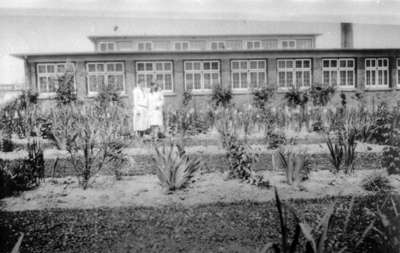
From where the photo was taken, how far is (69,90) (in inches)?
557

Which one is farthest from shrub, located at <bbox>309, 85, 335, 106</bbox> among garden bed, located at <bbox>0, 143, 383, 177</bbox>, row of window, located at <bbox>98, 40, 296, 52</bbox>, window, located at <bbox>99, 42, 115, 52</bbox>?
window, located at <bbox>99, 42, 115, 52</bbox>

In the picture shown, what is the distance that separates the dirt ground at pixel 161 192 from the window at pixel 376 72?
19020 millimetres

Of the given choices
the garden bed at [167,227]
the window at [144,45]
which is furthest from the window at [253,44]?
the garden bed at [167,227]

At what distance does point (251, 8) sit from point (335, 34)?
97.6 ft

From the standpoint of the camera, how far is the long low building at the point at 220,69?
67.1 ft

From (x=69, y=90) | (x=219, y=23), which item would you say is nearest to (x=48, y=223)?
(x=69, y=90)

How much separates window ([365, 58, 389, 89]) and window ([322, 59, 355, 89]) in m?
0.97

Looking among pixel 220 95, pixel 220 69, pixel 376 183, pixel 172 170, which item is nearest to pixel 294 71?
pixel 220 69

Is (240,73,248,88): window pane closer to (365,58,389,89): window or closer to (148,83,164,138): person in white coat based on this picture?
(365,58,389,89): window

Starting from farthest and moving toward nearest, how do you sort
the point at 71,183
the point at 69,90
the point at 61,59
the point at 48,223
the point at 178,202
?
the point at 61,59, the point at 69,90, the point at 71,183, the point at 178,202, the point at 48,223

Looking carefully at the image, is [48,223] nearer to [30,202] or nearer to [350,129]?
[30,202]

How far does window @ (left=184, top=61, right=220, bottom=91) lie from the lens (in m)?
21.2

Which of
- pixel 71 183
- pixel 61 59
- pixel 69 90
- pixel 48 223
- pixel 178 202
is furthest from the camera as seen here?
pixel 61 59

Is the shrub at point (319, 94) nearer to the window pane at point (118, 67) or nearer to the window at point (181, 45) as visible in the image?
the window pane at point (118, 67)
